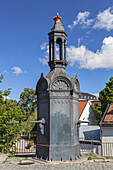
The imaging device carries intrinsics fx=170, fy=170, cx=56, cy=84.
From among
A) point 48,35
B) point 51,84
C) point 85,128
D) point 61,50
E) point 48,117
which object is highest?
point 48,35

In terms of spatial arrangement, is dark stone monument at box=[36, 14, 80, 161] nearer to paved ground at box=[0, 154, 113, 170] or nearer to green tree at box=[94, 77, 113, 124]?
paved ground at box=[0, 154, 113, 170]

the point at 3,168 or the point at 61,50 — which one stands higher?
the point at 61,50

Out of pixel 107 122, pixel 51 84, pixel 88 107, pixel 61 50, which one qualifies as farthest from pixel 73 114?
pixel 88 107

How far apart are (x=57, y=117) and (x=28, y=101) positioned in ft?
104

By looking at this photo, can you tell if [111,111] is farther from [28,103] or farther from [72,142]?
[28,103]

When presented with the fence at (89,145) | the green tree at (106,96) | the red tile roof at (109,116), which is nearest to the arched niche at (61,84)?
the fence at (89,145)

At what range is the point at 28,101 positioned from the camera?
125 ft

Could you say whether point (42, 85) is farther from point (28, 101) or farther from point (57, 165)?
point (28, 101)

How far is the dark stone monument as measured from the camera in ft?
23.2

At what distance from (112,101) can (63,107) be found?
2069 centimetres

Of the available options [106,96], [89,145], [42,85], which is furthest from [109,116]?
[42,85]

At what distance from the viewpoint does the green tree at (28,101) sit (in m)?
37.5

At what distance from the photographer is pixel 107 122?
16031 millimetres

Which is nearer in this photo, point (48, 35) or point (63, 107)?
point (63, 107)
